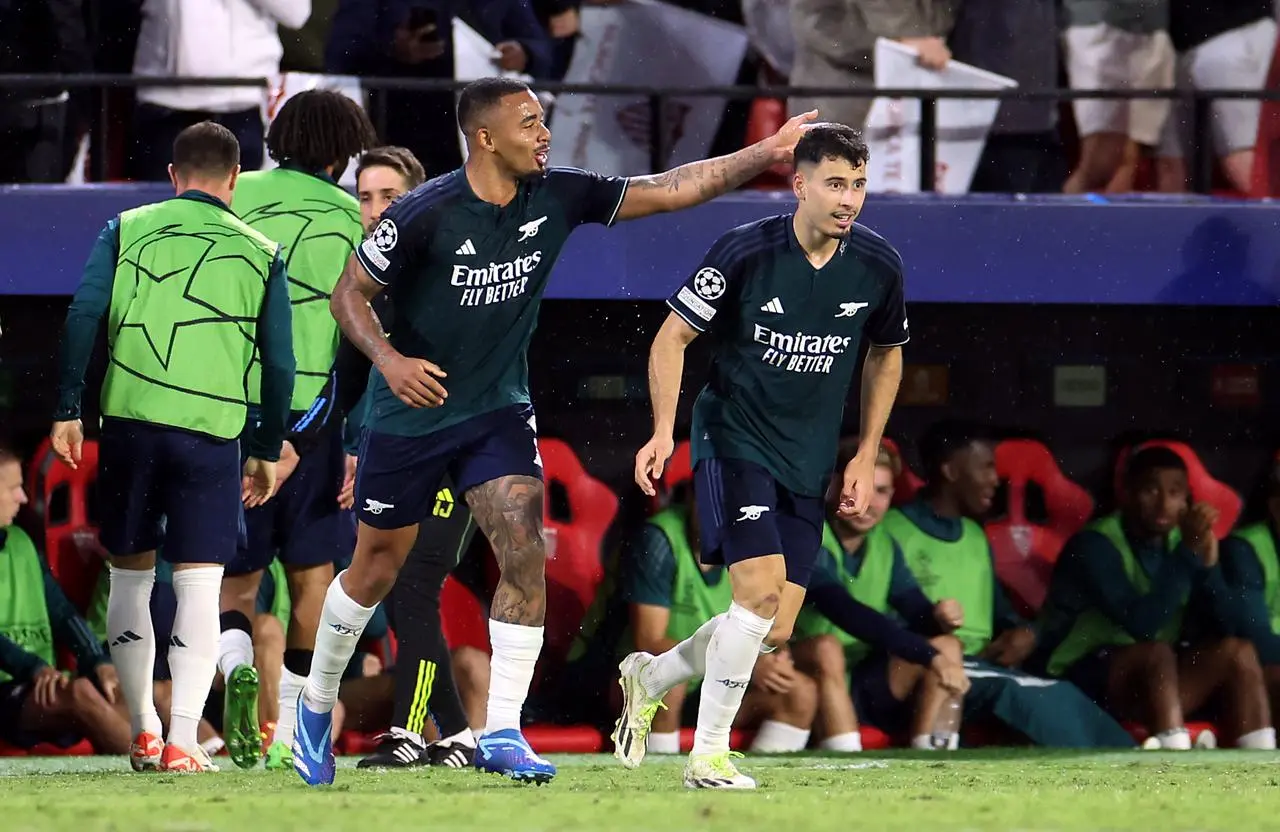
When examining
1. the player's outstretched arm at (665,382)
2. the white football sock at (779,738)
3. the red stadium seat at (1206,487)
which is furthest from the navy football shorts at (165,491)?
the red stadium seat at (1206,487)

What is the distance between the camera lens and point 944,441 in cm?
1081

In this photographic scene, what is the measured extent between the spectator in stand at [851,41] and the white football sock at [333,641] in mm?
4044

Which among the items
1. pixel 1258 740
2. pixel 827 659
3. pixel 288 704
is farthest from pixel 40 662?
pixel 1258 740

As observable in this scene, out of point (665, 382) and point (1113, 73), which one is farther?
point (1113, 73)

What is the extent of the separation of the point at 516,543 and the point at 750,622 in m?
0.76

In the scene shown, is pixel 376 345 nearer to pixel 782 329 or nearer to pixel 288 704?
pixel 782 329

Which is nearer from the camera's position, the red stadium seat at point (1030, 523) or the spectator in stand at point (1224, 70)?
the spectator in stand at point (1224, 70)

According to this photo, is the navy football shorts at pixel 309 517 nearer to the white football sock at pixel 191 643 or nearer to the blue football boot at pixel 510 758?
the white football sock at pixel 191 643

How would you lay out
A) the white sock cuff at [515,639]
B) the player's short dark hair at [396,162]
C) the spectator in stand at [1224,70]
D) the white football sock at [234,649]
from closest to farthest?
1. the white sock cuff at [515,639]
2. the player's short dark hair at [396,162]
3. the white football sock at [234,649]
4. the spectator in stand at [1224,70]

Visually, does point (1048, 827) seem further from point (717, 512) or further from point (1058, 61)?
point (1058, 61)

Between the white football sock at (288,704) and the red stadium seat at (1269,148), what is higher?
the red stadium seat at (1269,148)

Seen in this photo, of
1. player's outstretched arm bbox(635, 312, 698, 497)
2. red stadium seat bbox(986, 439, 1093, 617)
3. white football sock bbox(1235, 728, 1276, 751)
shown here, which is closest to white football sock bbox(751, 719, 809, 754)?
red stadium seat bbox(986, 439, 1093, 617)

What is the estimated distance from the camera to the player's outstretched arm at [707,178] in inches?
246

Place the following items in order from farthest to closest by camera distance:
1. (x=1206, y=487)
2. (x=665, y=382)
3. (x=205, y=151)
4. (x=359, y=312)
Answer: (x=1206, y=487) < (x=205, y=151) < (x=665, y=382) < (x=359, y=312)
